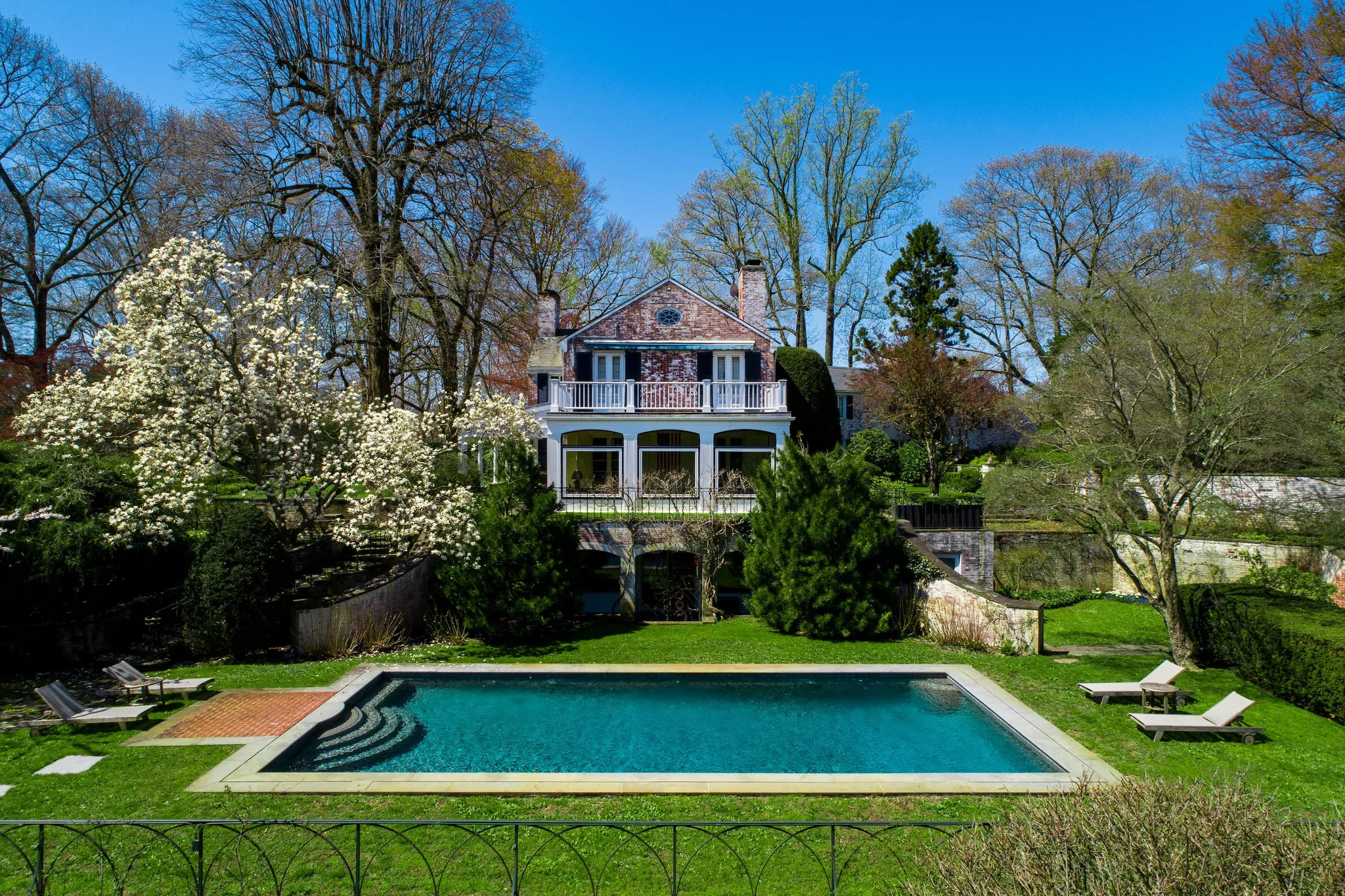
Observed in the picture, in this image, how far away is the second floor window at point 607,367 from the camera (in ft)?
81.0

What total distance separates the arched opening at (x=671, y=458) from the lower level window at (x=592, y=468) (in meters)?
1.02

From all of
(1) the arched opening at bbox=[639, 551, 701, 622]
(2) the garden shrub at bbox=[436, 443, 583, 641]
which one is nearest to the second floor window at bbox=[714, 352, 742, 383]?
(1) the arched opening at bbox=[639, 551, 701, 622]

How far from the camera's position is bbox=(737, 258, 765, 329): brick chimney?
86.1ft

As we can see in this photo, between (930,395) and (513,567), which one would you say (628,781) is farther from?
(930,395)

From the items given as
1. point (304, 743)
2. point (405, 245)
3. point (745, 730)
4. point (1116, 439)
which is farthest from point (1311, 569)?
point (405, 245)

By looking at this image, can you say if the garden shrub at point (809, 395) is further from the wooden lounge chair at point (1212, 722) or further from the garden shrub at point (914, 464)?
the wooden lounge chair at point (1212, 722)

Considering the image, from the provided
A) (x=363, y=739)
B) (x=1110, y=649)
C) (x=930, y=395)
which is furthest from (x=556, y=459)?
(x=1110, y=649)

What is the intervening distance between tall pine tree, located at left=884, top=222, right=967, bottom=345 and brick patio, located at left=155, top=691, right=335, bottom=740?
104 feet

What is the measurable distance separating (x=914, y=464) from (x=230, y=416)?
27747 mm

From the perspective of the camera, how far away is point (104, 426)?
15.3 metres

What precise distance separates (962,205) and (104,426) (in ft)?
125

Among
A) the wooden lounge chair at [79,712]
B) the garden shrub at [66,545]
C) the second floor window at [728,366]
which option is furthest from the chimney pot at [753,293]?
the wooden lounge chair at [79,712]

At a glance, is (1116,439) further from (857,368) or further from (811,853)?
(857,368)

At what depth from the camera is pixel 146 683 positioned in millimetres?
11273
